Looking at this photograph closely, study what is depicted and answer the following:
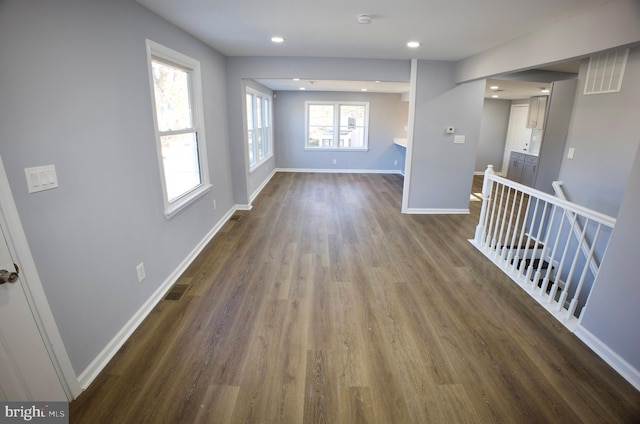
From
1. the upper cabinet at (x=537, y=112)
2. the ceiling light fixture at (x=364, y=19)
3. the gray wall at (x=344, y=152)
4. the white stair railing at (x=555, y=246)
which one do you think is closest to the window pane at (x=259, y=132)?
the gray wall at (x=344, y=152)

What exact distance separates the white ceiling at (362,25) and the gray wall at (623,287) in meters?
1.51

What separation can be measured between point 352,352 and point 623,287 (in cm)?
180

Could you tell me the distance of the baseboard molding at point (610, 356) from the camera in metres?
1.92

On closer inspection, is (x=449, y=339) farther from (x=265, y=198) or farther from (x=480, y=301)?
(x=265, y=198)

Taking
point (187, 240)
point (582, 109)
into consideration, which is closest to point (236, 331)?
point (187, 240)

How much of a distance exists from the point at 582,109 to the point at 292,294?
393 centimetres

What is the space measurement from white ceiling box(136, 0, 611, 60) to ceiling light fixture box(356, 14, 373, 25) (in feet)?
0.18

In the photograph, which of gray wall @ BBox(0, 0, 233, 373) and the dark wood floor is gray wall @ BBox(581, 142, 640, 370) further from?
gray wall @ BBox(0, 0, 233, 373)

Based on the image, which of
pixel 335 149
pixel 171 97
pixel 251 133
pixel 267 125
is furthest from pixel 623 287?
pixel 335 149

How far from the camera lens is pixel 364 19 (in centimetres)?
272

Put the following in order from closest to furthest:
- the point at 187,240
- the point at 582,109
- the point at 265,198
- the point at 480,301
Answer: the point at 480,301 < the point at 187,240 < the point at 582,109 < the point at 265,198

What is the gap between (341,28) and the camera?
308 centimetres

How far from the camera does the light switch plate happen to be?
1.51m

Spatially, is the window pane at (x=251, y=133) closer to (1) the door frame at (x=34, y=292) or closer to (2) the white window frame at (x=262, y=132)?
(2) the white window frame at (x=262, y=132)
